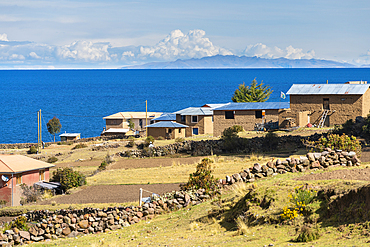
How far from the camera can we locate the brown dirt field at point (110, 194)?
22953 millimetres

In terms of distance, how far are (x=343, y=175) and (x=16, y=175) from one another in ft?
66.6

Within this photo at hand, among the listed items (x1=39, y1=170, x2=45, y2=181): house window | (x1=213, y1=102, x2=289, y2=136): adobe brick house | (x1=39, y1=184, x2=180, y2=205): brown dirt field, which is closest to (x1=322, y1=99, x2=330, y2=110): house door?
(x1=213, y1=102, x2=289, y2=136): adobe brick house

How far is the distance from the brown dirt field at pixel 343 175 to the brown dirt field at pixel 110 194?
8728mm

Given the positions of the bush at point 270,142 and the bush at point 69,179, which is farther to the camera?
the bush at point 270,142

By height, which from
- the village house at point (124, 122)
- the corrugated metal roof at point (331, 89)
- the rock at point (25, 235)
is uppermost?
the corrugated metal roof at point (331, 89)

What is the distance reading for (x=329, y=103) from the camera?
49.2m

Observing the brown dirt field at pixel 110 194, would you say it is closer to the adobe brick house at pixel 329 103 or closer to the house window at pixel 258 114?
the adobe brick house at pixel 329 103

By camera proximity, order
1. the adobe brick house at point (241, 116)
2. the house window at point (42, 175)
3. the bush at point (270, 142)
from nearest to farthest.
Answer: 1. the house window at point (42, 175)
2. the bush at point (270, 142)
3. the adobe brick house at point (241, 116)

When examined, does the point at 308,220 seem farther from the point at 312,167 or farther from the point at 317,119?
the point at 317,119

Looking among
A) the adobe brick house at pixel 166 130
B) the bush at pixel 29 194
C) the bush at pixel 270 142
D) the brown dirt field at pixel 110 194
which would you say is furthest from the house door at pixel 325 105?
the bush at pixel 29 194

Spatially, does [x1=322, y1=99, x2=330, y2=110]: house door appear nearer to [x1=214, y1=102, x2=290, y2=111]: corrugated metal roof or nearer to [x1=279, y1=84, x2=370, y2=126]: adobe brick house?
[x1=279, y1=84, x2=370, y2=126]: adobe brick house

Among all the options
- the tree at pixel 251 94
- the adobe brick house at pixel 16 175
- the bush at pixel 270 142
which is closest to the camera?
the adobe brick house at pixel 16 175

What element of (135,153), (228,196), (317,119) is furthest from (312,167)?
(317,119)

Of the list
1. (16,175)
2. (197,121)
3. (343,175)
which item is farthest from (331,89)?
(16,175)
